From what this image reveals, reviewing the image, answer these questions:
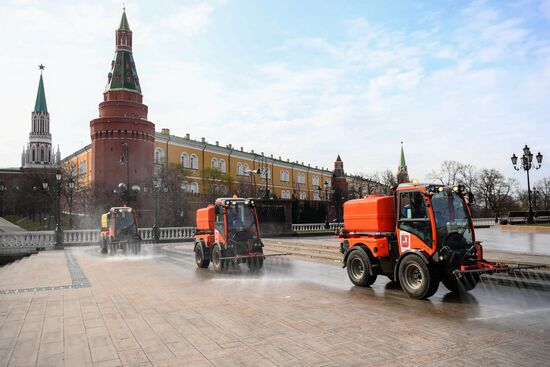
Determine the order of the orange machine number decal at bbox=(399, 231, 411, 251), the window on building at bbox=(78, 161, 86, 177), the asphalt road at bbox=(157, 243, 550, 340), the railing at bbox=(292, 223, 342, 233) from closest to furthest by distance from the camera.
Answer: the asphalt road at bbox=(157, 243, 550, 340), the orange machine number decal at bbox=(399, 231, 411, 251), the railing at bbox=(292, 223, 342, 233), the window on building at bbox=(78, 161, 86, 177)

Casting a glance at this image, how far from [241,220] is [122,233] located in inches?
409

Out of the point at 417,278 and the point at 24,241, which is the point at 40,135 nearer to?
the point at 24,241

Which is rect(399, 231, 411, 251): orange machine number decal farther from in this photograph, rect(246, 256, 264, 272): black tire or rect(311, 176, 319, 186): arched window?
rect(311, 176, 319, 186): arched window

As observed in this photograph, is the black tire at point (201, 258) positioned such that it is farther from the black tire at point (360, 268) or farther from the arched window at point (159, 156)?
the arched window at point (159, 156)

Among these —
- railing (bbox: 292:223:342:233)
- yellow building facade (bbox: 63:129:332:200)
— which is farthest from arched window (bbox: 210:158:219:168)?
railing (bbox: 292:223:342:233)

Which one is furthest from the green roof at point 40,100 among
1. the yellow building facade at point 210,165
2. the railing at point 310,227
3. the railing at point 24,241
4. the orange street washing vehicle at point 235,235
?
the orange street washing vehicle at point 235,235

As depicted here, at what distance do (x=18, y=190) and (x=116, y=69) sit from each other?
96.9ft

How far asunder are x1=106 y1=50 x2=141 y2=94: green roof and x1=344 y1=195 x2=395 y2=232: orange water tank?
49105 mm

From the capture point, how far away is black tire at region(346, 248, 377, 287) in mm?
9487

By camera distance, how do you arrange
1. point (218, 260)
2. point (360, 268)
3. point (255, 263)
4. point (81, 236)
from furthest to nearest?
point (81, 236) < point (255, 263) < point (218, 260) < point (360, 268)

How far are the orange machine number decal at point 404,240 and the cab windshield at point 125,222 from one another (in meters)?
15.9

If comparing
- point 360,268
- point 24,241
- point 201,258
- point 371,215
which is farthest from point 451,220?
point 24,241

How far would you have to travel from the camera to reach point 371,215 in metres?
9.40

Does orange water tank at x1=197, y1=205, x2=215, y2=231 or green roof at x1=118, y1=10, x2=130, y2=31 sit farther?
green roof at x1=118, y1=10, x2=130, y2=31
